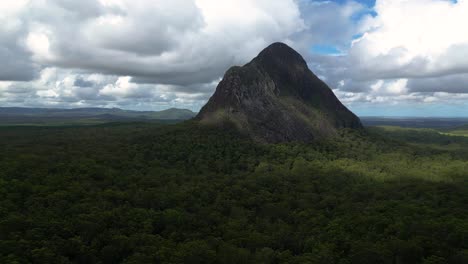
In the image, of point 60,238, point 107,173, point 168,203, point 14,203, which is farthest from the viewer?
point 107,173

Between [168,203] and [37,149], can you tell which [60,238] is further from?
[37,149]

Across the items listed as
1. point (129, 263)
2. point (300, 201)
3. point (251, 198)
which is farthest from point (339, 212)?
point (129, 263)

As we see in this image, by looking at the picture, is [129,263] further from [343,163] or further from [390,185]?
[343,163]

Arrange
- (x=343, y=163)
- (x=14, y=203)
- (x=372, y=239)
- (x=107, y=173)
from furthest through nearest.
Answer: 1. (x=343, y=163)
2. (x=107, y=173)
3. (x=14, y=203)
4. (x=372, y=239)

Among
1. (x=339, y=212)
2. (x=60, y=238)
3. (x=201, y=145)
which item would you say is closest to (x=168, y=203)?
(x=60, y=238)

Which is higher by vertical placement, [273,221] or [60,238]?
[60,238]

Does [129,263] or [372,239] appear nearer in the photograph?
[129,263]
